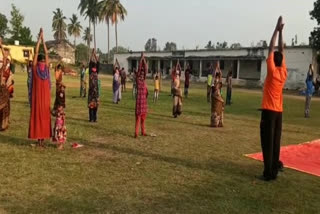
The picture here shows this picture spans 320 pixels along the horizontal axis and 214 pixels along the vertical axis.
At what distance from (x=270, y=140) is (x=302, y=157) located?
94.9 inches

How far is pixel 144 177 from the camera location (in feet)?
20.7

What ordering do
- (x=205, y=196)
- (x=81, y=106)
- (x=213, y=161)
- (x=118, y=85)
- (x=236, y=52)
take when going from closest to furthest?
(x=205, y=196)
(x=213, y=161)
(x=81, y=106)
(x=118, y=85)
(x=236, y=52)

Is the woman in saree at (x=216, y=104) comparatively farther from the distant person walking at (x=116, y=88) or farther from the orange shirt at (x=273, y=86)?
the distant person walking at (x=116, y=88)

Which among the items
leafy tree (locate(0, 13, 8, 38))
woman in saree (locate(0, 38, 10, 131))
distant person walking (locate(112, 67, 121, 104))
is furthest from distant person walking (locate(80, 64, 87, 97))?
leafy tree (locate(0, 13, 8, 38))

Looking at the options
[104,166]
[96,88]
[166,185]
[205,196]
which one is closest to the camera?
[205,196]

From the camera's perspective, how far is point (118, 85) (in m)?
18.3

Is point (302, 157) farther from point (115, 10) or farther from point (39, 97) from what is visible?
point (115, 10)

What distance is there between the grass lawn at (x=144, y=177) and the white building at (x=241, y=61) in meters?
28.1

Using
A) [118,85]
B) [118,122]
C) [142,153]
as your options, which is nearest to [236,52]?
[118,85]

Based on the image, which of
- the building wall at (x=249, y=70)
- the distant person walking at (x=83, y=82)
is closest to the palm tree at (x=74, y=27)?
the building wall at (x=249, y=70)

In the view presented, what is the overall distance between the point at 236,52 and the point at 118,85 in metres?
30.5

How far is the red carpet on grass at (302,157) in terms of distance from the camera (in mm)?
7559

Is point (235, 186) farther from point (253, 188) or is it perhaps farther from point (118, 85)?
point (118, 85)

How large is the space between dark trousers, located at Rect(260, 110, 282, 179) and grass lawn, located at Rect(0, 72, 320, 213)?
22 cm
